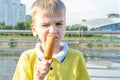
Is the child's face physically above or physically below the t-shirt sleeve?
above

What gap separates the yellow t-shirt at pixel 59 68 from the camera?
1817 millimetres

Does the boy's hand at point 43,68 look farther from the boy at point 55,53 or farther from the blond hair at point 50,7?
the blond hair at point 50,7

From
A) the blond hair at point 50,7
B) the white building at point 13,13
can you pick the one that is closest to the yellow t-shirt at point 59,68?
the blond hair at point 50,7

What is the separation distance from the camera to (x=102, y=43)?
4.02 meters

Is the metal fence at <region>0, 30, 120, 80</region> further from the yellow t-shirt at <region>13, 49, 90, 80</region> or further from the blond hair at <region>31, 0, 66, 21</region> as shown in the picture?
the blond hair at <region>31, 0, 66, 21</region>

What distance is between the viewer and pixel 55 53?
1.87 meters

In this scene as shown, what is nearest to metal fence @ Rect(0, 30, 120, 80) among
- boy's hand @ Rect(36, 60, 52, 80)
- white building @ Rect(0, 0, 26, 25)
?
boy's hand @ Rect(36, 60, 52, 80)

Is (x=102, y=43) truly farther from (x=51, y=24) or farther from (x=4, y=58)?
(x=51, y=24)

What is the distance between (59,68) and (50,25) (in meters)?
0.26

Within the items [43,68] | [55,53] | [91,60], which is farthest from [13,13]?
[43,68]

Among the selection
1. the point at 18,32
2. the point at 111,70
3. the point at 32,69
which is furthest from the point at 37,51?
the point at 111,70

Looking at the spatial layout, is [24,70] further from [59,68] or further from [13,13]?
[13,13]

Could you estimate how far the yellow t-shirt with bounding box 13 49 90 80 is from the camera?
1.82m

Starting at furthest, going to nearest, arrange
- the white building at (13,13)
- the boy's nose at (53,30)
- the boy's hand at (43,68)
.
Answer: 1. the white building at (13,13)
2. the boy's nose at (53,30)
3. the boy's hand at (43,68)
